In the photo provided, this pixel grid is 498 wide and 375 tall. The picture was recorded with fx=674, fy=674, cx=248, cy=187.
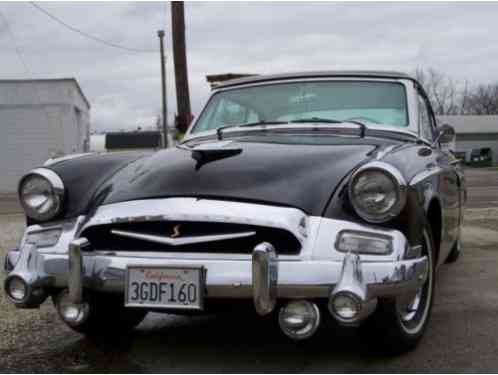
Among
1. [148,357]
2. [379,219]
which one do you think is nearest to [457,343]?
[379,219]

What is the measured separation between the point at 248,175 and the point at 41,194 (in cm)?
110

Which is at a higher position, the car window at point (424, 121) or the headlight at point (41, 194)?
the car window at point (424, 121)

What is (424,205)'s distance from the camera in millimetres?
3350

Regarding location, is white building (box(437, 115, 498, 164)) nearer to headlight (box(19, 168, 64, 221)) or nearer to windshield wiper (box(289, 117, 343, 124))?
windshield wiper (box(289, 117, 343, 124))

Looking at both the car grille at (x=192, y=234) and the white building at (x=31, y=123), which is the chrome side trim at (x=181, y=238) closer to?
the car grille at (x=192, y=234)

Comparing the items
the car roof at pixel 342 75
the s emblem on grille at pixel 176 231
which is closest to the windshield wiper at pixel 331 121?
the car roof at pixel 342 75

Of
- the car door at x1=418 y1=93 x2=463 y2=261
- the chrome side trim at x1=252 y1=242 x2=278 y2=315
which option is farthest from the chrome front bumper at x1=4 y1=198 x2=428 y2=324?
the car door at x1=418 y1=93 x2=463 y2=261

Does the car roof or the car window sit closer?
the car window

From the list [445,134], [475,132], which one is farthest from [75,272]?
[475,132]

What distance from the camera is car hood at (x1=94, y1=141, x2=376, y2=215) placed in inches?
122

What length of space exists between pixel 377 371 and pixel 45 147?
2379 cm

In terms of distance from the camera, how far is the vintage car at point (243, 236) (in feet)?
9.28

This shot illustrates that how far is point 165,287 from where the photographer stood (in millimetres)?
2906

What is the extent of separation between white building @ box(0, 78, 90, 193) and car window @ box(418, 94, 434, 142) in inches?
845
